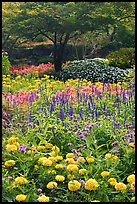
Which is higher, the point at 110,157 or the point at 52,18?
the point at 52,18

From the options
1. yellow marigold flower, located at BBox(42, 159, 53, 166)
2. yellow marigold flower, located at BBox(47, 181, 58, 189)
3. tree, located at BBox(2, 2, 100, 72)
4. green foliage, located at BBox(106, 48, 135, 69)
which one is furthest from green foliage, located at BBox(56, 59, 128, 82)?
yellow marigold flower, located at BBox(47, 181, 58, 189)

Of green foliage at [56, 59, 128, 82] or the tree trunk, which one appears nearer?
green foliage at [56, 59, 128, 82]

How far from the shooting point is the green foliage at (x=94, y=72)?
9586 millimetres

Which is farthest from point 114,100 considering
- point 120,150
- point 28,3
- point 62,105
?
point 28,3

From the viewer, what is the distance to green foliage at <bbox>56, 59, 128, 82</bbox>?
9.59m

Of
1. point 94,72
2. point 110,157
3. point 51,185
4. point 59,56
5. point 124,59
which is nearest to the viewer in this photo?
point 51,185

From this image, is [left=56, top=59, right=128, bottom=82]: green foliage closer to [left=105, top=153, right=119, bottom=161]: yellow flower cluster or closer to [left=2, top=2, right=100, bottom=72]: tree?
[left=2, top=2, right=100, bottom=72]: tree

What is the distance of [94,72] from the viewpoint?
9.97m

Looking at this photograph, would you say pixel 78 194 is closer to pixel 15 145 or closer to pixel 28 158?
pixel 28 158

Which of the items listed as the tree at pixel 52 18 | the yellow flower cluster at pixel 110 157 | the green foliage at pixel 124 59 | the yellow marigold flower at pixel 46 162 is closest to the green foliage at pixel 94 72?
the green foliage at pixel 124 59

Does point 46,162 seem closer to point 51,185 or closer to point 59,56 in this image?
point 51,185

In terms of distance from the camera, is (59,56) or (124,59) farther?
(59,56)

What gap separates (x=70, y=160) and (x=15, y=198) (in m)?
0.47

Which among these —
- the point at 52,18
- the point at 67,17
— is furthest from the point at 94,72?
the point at 52,18
